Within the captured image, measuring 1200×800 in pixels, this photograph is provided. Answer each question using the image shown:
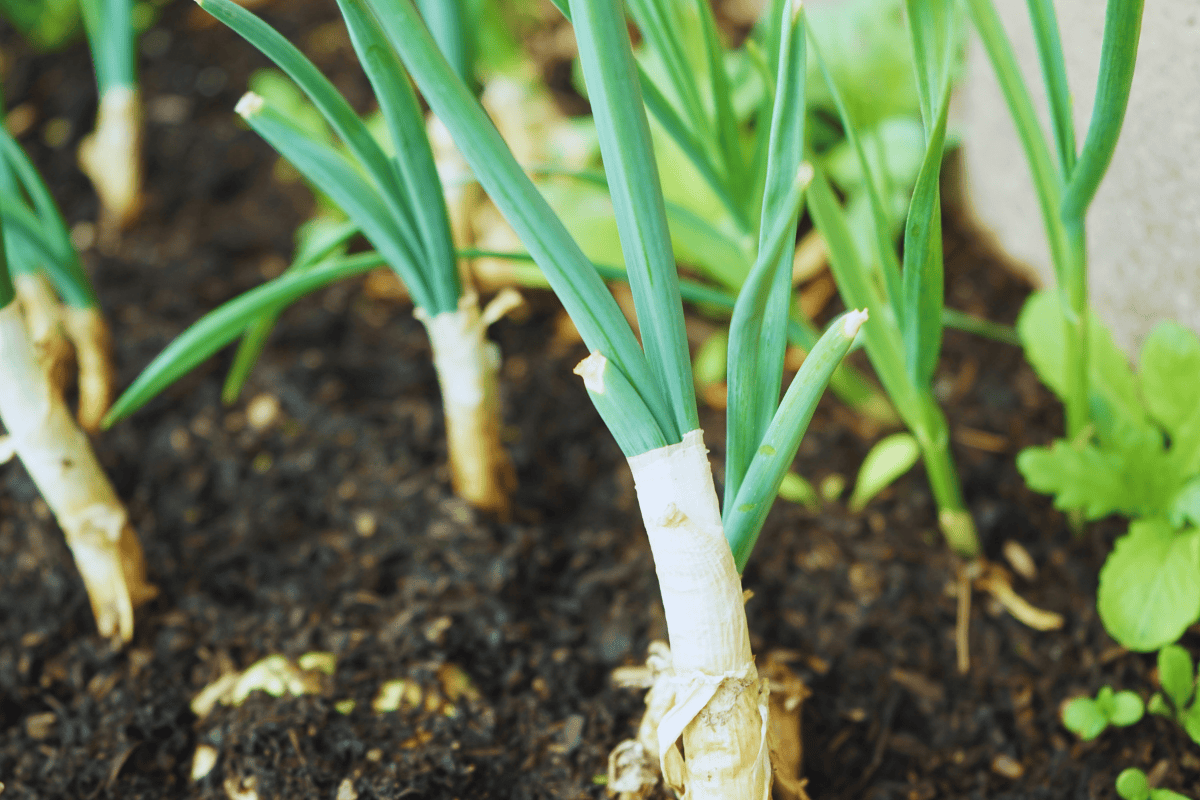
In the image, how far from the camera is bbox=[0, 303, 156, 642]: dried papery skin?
2.57 ft

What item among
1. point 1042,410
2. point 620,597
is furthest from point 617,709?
point 1042,410

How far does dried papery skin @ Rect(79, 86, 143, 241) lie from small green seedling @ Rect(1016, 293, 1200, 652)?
1.32 m

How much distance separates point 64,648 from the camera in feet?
2.99

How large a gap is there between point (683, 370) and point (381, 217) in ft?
1.06

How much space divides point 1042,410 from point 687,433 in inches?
28.0

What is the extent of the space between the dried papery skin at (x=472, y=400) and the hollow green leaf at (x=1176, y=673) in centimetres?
67

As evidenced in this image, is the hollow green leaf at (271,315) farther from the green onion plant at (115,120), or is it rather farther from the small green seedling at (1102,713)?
the small green seedling at (1102,713)

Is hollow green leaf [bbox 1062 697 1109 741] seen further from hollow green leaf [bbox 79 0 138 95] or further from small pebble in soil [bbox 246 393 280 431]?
hollow green leaf [bbox 79 0 138 95]

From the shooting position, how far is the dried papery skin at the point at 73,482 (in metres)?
0.78

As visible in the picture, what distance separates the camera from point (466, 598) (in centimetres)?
93

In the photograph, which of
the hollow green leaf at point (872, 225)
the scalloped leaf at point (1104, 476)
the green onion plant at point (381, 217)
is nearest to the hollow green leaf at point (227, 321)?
the green onion plant at point (381, 217)

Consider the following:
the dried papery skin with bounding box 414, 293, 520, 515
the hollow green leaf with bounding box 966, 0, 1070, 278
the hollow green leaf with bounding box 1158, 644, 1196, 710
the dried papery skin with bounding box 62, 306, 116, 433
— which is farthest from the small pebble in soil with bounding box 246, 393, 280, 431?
the hollow green leaf with bounding box 1158, 644, 1196, 710

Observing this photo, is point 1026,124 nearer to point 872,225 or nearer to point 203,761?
point 872,225

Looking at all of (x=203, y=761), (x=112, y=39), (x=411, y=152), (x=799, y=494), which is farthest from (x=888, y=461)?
(x=112, y=39)
